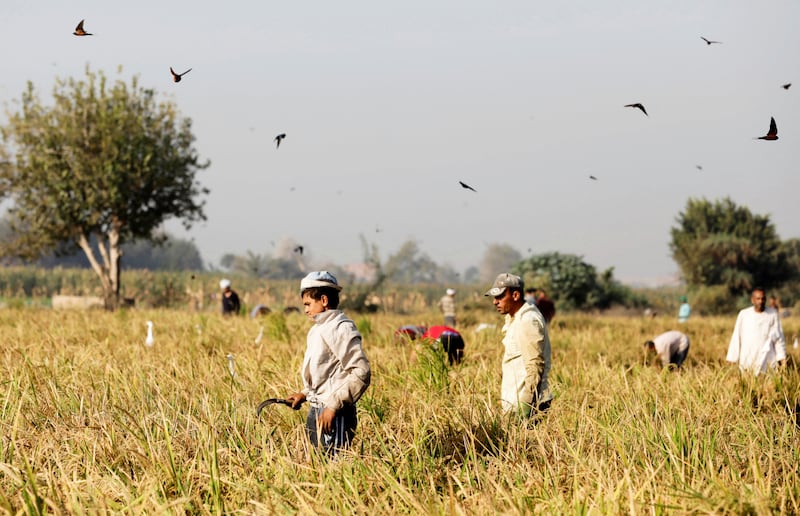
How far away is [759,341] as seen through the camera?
981 centimetres

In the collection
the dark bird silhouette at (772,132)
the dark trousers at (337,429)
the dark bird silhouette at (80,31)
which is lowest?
the dark trousers at (337,429)

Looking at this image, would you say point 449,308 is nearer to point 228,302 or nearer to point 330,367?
point 228,302

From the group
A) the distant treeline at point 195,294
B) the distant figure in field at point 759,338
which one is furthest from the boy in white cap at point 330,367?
the distant treeline at point 195,294

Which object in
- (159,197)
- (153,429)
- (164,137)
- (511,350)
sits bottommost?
(153,429)

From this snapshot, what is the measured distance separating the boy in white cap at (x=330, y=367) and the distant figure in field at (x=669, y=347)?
680 cm

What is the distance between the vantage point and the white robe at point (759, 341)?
9.77m

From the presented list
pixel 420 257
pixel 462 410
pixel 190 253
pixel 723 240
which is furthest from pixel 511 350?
pixel 420 257

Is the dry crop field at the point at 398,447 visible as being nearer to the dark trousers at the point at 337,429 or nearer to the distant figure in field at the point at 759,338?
the dark trousers at the point at 337,429

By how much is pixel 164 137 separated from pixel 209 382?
75.0 ft

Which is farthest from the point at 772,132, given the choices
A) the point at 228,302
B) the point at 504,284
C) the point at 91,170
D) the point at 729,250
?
the point at 729,250

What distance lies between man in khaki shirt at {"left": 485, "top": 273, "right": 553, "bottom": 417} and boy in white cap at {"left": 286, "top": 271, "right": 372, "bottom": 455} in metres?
1.56

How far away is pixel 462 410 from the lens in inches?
233

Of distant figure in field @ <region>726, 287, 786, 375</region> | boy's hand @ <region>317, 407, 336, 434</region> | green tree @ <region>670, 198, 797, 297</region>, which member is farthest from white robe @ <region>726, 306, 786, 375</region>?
green tree @ <region>670, 198, 797, 297</region>

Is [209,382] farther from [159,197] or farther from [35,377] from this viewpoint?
[159,197]
